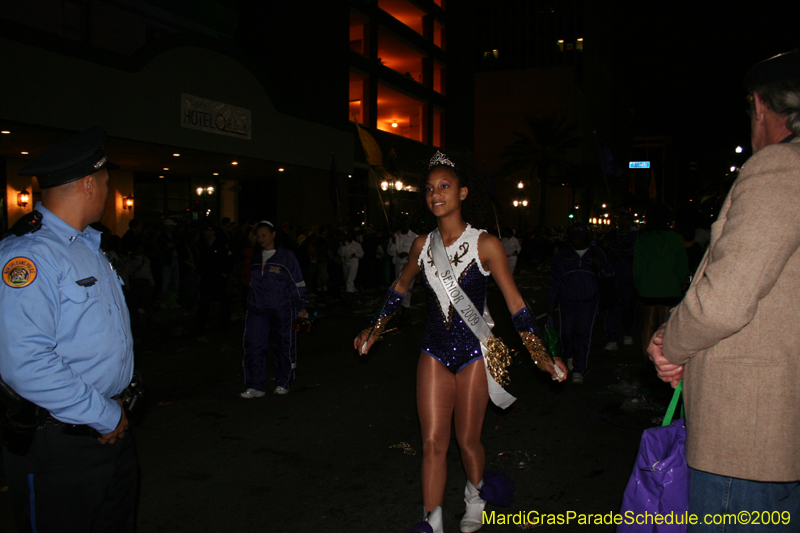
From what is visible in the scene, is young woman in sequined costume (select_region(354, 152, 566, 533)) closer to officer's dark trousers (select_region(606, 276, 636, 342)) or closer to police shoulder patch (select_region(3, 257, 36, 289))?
police shoulder patch (select_region(3, 257, 36, 289))

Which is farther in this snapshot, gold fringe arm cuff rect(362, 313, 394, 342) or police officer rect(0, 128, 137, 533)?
gold fringe arm cuff rect(362, 313, 394, 342)

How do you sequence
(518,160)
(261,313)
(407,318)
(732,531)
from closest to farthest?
(732,531) → (261,313) → (407,318) → (518,160)

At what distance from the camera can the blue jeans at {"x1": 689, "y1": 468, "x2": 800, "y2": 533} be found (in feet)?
5.44

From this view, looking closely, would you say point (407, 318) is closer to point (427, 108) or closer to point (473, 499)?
point (473, 499)

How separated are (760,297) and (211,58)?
56.4 feet

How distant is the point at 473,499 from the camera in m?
3.40

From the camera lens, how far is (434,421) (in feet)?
10.3

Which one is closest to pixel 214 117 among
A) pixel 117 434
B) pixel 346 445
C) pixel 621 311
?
pixel 621 311

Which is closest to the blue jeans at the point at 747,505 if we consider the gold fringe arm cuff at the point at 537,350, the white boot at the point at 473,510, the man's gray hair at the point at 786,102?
the man's gray hair at the point at 786,102

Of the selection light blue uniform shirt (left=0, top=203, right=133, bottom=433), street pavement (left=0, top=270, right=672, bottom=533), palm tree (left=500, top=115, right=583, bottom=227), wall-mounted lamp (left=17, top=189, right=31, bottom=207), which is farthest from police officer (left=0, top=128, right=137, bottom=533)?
palm tree (left=500, top=115, right=583, bottom=227)

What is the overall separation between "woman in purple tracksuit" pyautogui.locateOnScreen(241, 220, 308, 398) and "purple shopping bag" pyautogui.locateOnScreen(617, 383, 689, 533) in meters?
4.93

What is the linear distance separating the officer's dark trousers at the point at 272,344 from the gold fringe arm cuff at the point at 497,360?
3.59 meters

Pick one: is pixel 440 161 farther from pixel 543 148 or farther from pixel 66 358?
pixel 543 148

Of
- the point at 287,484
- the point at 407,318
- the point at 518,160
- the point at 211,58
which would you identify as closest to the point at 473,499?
the point at 287,484
